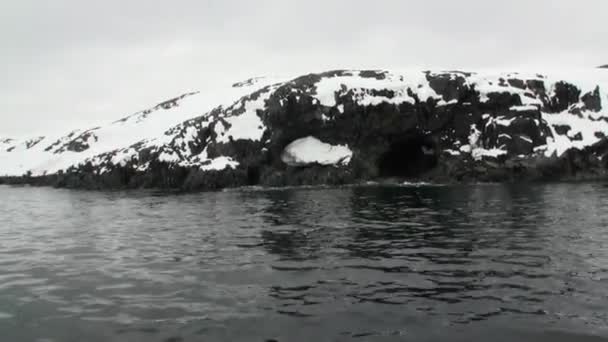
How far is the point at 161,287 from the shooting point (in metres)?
14.3

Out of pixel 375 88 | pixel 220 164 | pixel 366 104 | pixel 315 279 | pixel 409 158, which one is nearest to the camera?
pixel 315 279

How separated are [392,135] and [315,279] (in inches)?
2259

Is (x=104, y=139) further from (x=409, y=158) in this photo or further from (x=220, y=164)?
(x=409, y=158)

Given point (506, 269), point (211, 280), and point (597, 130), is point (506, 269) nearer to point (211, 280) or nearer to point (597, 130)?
point (211, 280)

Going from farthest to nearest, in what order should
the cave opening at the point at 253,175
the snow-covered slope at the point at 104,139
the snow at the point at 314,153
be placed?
the snow-covered slope at the point at 104,139
the cave opening at the point at 253,175
the snow at the point at 314,153

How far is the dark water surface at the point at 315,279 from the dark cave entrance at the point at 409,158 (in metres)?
41.7

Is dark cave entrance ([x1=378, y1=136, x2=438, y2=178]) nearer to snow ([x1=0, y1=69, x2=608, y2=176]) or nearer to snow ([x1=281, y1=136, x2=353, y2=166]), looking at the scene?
snow ([x1=0, y1=69, x2=608, y2=176])

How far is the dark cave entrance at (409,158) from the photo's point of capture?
7036 cm

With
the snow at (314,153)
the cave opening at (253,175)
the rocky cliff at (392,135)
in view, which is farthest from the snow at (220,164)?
the snow at (314,153)

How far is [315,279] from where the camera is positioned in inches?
586

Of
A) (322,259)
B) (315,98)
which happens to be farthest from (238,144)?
(322,259)

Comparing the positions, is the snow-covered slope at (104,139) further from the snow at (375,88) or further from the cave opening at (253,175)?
the cave opening at (253,175)

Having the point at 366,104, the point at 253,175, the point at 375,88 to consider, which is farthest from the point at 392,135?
the point at 253,175

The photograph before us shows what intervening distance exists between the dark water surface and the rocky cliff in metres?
37.6
